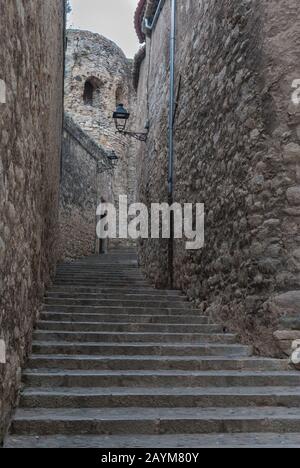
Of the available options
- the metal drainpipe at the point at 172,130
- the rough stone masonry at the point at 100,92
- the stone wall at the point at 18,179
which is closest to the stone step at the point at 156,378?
the stone wall at the point at 18,179

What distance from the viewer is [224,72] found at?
550 cm

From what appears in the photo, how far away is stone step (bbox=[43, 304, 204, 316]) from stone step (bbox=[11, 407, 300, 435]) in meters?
2.21

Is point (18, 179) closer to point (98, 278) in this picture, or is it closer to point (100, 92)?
point (98, 278)

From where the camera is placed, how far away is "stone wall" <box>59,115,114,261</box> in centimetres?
1122

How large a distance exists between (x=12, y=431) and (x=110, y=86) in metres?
19.8

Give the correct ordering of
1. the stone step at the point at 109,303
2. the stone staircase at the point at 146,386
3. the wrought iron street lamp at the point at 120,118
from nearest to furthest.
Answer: the stone staircase at the point at 146,386, the stone step at the point at 109,303, the wrought iron street lamp at the point at 120,118

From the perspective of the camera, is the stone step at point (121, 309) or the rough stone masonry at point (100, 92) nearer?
the stone step at point (121, 309)

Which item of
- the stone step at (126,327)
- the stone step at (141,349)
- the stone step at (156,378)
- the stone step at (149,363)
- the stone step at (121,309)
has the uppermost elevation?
the stone step at (121,309)

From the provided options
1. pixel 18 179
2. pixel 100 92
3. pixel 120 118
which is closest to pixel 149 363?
pixel 18 179

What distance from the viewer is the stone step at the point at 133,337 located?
4555 mm

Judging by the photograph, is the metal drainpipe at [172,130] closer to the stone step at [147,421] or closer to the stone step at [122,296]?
the stone step at [122,296]

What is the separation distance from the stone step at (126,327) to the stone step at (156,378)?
968 mm

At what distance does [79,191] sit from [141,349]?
28.8 ft
